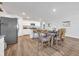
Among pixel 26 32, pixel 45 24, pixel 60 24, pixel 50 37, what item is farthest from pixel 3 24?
pixel 45 24

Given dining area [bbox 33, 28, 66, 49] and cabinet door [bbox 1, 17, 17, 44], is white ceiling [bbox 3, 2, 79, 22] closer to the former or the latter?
cabinet door [bbox 1, 17, 17, 44]

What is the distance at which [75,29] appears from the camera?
8344 millimetres

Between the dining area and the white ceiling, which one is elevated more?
the white ceiling

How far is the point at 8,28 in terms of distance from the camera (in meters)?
4.90

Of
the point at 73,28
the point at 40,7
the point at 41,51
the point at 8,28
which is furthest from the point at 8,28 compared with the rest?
the point at 73,28

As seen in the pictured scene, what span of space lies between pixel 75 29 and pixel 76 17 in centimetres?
117

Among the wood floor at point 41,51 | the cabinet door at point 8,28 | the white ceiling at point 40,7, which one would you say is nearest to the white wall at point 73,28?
the white ceiling at point 40,7

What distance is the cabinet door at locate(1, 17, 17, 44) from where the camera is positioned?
15.3ft

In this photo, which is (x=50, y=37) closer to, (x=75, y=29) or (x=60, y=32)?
(x=60, y=32)

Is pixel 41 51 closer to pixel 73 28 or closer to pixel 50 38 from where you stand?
pixel 50 38

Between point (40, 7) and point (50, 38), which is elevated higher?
point (40, 7)

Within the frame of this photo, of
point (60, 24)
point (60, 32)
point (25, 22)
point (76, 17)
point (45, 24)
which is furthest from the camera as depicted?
point (45, 24)

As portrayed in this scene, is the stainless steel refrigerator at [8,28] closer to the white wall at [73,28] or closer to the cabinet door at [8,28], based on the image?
the cabinet door at [8,28]

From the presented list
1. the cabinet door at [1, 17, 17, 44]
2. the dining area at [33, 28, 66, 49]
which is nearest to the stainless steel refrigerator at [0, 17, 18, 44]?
the cabinet door at [1, 17, 17, 44]
